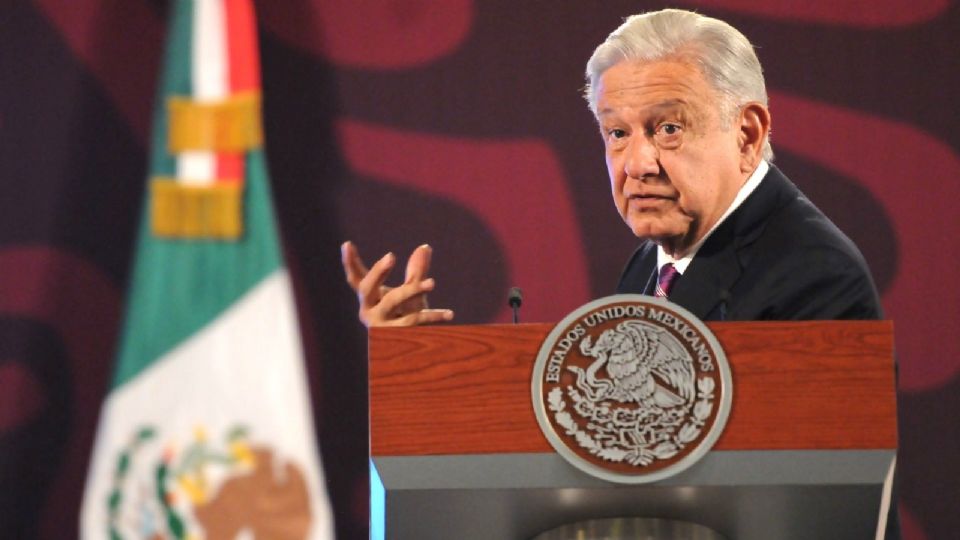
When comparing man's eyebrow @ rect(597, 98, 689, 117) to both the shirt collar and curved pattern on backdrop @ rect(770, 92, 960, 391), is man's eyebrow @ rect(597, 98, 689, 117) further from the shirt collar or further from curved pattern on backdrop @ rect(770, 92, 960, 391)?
curved pattern on backdrop @ rect(770, 92, 960, 391)

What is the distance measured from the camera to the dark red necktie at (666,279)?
8.20 ft

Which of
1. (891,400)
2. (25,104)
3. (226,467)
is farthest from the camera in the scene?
(25,104)

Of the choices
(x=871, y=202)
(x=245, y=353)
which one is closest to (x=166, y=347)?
(x=245, y=353)

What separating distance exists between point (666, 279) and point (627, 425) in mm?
940

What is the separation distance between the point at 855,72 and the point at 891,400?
2.46 meters

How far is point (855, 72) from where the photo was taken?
3920mm

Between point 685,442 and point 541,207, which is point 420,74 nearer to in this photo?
point 541,207

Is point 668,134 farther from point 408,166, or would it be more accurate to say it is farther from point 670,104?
point 408,166

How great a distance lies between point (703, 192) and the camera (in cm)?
245

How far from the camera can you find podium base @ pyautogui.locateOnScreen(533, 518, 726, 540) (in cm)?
171

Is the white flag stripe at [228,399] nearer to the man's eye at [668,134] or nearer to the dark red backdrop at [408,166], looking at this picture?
the dark red backdrop at [408,166]

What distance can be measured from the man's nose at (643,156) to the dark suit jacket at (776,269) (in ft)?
0.53

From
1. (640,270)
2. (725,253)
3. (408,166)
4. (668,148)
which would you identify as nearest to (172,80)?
(408,166)

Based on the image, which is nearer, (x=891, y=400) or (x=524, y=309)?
(x=891, y=400)
